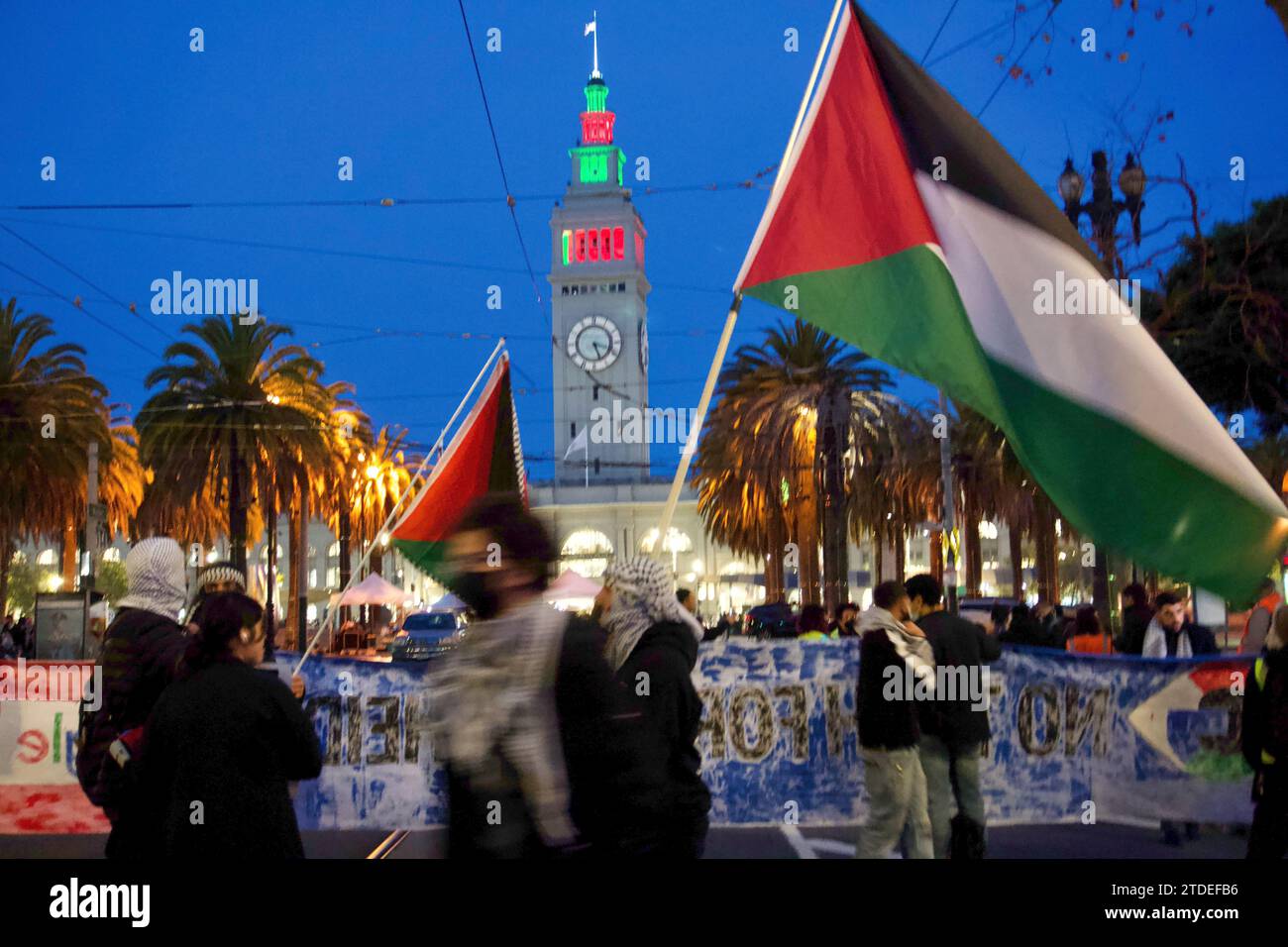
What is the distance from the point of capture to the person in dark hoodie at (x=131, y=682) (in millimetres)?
5160

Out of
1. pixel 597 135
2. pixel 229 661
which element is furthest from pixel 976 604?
pixel 597 135

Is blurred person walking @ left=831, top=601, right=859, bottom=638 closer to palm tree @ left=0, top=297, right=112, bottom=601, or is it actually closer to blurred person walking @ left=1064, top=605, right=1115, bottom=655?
blurred person walking @ left=1064, top=605, right=1115, bottom=655

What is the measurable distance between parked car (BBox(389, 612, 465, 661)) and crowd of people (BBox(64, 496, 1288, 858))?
2507 cm

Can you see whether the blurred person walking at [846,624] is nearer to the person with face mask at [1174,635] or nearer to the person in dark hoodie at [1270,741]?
the person with face mask at [1174,635]

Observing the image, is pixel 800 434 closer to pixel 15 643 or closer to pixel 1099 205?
pixel 1099 205

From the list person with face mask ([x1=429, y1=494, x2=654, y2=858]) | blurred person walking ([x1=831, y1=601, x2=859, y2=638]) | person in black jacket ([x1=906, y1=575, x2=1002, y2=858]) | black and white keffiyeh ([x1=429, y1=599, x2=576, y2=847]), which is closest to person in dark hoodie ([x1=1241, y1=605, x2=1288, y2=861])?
person in black jacket ([x1=906, y1=575, x2=1002, y2=858])

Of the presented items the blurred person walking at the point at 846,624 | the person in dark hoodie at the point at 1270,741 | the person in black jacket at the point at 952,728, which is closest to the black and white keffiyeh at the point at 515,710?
the person in dark hoodie at the point at 1270,741

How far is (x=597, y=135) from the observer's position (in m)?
142

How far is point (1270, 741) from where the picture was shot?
7.04 metres

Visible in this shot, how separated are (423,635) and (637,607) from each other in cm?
2923

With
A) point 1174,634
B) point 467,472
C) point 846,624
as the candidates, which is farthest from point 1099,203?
point 467,472
